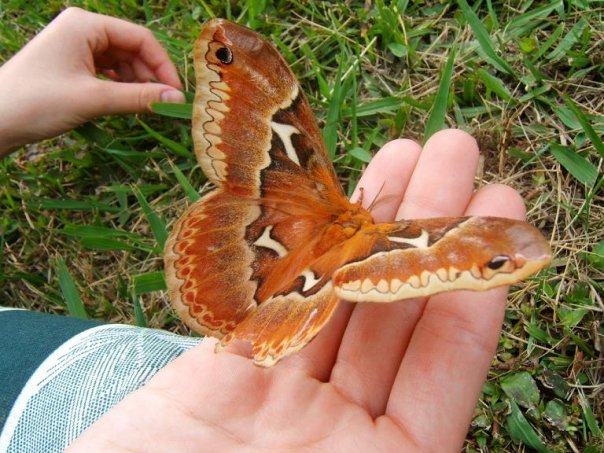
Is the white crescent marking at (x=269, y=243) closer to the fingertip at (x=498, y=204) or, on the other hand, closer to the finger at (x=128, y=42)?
the fingertip at (x=498, y=204)

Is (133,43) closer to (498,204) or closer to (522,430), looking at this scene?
(498,204)

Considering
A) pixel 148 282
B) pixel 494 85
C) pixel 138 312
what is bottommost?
pixel 138 312

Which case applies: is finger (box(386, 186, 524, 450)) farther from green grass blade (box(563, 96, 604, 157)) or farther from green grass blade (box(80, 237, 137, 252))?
green grass blade (box(80, 237, 137, 252))

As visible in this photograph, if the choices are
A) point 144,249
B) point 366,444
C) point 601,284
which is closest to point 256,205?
point 366,444

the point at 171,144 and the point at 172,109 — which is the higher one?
the point at 172,109

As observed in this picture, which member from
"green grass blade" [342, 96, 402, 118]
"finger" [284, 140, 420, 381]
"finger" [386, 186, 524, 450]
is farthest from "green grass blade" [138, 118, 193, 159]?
"finger" [386, 186, 524, 450]

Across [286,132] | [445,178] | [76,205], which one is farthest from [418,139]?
[76,205]
